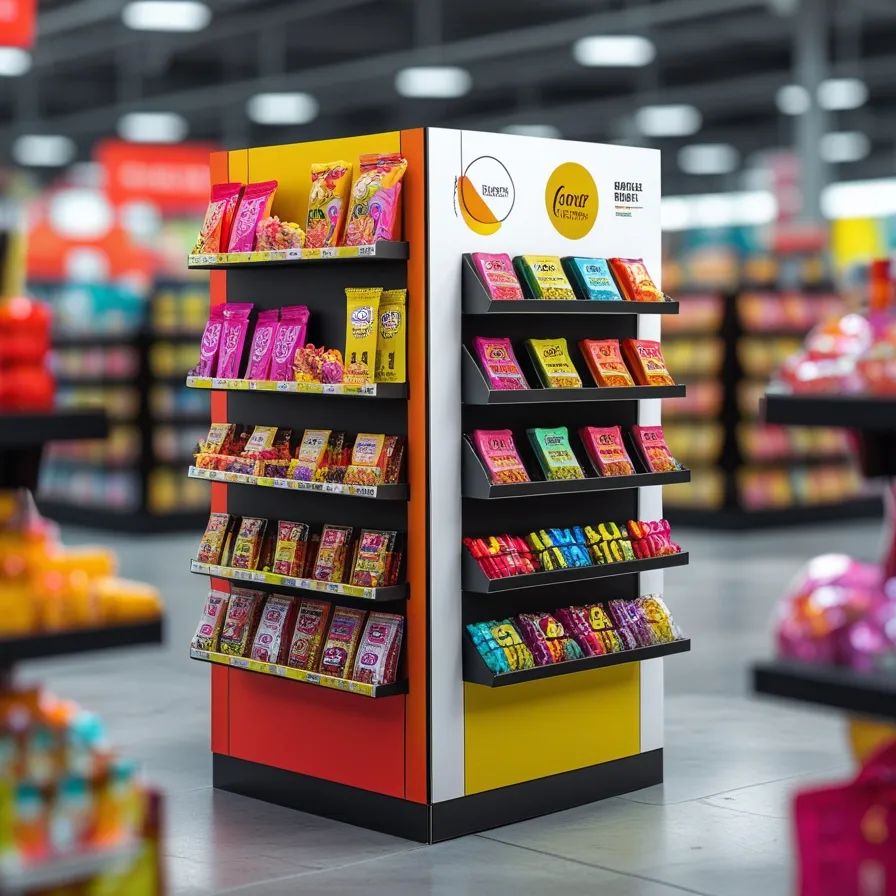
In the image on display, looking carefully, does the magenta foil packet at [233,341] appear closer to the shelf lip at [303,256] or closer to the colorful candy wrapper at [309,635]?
the shelf lip at [303,256]

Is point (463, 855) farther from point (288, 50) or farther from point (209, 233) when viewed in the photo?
point (288, 50)

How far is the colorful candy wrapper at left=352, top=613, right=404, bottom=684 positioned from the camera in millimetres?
4953

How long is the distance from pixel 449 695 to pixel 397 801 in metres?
0.41

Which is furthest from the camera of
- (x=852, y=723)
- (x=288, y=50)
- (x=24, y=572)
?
(x=288, y=50)

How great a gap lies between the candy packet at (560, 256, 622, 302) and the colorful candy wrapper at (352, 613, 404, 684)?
1258 mm

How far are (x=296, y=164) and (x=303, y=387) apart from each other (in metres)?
0.85

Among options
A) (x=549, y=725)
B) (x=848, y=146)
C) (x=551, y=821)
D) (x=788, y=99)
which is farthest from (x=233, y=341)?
(x=848, y=146)

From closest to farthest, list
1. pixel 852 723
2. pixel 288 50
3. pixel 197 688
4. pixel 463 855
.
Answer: pixel 852 723
pixel 463 855
pixel 197 688
pixel 288 50

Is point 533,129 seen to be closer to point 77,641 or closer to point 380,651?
point 380,651

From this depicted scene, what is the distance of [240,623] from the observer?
5.45 m

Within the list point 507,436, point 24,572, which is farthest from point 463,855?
point 24,572

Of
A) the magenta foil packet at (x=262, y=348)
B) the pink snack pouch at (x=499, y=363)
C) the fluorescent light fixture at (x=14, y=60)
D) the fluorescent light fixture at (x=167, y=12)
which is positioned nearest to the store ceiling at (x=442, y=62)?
the fluorescent light fixture at (x=14, y=60)

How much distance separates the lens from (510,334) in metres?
5.27

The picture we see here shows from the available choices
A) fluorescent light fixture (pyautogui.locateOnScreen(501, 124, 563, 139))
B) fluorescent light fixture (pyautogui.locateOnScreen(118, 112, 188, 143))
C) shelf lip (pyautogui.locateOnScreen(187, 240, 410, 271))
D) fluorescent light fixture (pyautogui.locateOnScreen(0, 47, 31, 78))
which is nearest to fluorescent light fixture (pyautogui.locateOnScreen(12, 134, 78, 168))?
fluorescent light fixture (pyautogui.locateOnScreen(118, 112, 188, 143))
